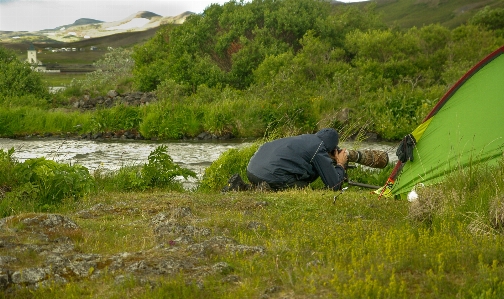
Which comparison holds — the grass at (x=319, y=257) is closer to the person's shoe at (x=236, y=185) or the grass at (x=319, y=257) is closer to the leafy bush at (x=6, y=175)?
the person's shoe at (x=236, y=185)

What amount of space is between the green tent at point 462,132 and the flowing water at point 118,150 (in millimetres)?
7845

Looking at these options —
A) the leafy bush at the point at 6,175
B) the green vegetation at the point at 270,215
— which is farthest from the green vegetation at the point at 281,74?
the leafy bush at the point at 6,175

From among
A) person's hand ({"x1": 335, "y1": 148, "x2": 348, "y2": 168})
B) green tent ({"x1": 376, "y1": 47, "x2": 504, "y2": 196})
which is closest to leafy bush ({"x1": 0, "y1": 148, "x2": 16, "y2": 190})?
person's hand ({"x1": 335, "y1": 148, "x2": 348, "y2": 168})

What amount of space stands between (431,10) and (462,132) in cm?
14925

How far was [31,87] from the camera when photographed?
1438 inches

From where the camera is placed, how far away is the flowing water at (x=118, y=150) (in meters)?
19.9

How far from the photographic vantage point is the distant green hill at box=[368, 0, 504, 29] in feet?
422

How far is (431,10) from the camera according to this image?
151125mm

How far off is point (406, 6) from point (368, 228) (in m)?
166

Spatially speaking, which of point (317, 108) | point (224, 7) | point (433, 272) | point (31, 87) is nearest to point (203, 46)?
point (224, 7)

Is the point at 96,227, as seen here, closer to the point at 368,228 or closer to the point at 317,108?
the point at 368,228

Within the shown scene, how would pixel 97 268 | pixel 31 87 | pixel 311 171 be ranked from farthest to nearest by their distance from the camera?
pixel 31 87, pixel 311 171, pixel 97 268

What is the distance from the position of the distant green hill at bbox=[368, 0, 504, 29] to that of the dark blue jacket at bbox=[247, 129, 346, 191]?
113678mm

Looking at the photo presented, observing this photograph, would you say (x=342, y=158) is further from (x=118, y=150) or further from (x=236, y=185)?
(x=118, y=150)
